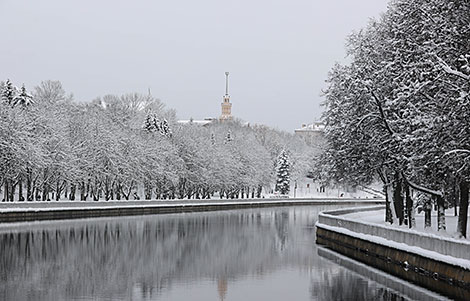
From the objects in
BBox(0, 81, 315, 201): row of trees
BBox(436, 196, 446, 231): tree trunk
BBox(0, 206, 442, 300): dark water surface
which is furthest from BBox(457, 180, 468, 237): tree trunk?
BBox(0, 81, 315, 201): row of trees

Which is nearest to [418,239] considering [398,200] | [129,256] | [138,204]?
[129,256]

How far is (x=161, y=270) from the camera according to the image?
94.8 feet

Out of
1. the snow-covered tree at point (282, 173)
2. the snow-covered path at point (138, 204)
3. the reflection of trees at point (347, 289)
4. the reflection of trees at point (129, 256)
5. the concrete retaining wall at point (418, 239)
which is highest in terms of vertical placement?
the snow-covered tree at point (282, 173)

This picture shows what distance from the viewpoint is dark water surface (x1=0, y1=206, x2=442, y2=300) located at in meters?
23.2

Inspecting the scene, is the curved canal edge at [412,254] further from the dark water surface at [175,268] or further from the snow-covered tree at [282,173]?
the snow-covered tree at [282,173]

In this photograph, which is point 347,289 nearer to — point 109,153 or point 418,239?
point 418,239

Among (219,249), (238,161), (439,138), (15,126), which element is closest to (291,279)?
(439,138)

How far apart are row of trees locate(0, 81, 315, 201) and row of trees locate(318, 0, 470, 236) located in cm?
2899

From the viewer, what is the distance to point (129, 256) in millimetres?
33688

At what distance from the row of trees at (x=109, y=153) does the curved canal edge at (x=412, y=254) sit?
31897mm

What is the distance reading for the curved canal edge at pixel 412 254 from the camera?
22562 mm

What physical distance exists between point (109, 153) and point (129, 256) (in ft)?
143

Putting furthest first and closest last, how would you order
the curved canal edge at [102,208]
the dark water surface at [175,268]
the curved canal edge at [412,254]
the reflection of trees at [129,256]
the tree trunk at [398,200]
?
the curved canal edge at [102,208]
the tree trunk at [398,200]
the reflection of trees at [129,256]
the dark water surface at [175,268]
the curved canal edge at [412,254]

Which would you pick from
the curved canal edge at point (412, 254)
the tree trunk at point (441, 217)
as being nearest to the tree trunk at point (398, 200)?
the curved canal edge at point (412, 254)
